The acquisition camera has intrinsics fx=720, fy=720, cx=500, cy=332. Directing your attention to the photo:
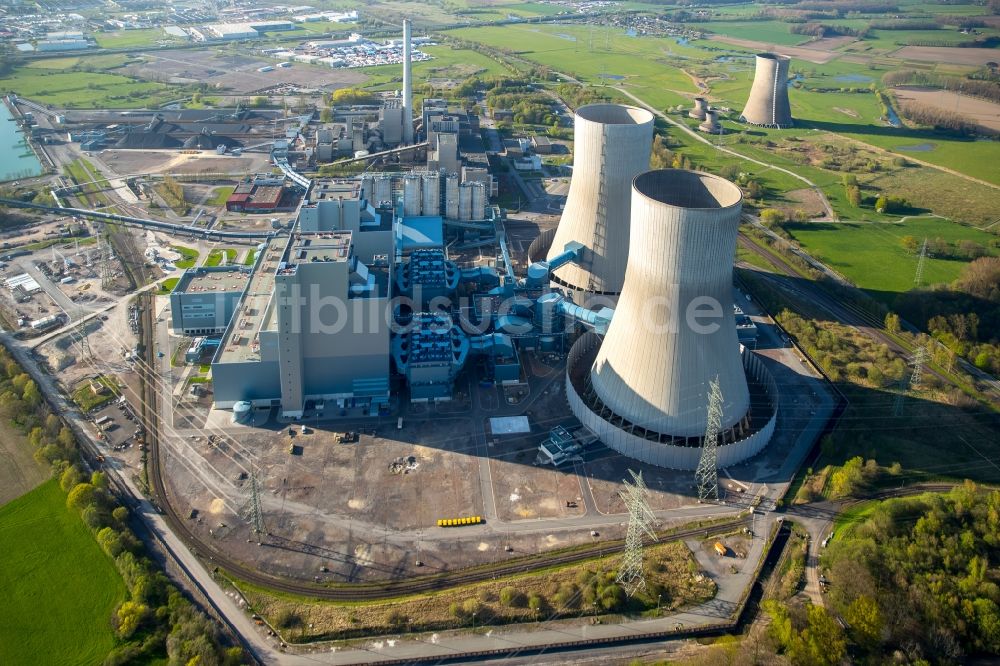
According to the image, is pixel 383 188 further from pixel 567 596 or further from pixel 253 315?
pixel 567 596

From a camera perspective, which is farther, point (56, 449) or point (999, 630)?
point (56, 449)

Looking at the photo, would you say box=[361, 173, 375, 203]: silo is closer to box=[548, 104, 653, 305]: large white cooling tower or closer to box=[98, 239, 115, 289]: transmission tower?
box=[98, 239, 115, 289]: transmission tower

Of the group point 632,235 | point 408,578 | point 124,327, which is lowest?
point 408,578

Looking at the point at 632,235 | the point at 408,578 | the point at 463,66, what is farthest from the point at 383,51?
the point at 408,578

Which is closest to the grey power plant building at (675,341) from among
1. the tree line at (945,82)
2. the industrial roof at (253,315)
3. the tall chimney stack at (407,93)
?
the industrial roof at (253,315)

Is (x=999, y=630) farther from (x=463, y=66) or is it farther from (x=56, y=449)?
(x=463, y=66)

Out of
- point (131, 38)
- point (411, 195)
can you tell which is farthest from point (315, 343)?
point (131, 38)

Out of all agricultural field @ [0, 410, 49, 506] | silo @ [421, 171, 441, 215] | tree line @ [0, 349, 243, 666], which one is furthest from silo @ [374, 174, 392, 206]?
agricultural field @ [0, 410, 49, 506]
